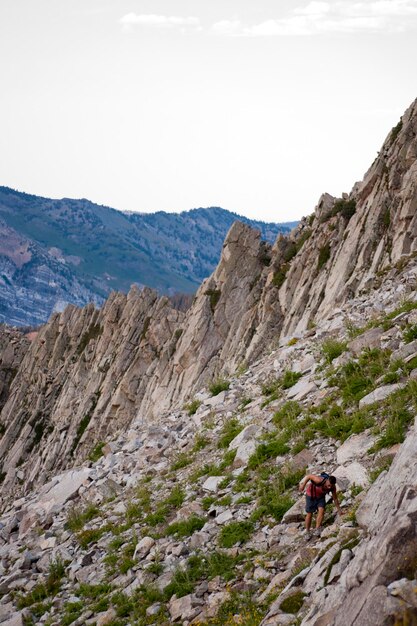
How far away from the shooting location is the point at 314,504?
40.4ft

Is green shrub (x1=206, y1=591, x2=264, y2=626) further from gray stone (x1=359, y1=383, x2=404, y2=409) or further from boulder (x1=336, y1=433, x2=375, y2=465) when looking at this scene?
gray stone (x1=359, y1=383, x2=404, y2=409)

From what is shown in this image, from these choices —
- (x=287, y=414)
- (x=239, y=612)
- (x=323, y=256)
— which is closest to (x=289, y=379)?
(x=287, y=414)

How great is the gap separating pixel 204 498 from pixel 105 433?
52.5m

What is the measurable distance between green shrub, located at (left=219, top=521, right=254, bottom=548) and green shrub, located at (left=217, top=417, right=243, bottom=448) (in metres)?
4.76

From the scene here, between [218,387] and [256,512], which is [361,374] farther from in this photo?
[218,387]

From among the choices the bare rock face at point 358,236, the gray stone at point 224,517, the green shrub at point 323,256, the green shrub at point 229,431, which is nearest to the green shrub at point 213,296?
the bare rock face at point 358,236

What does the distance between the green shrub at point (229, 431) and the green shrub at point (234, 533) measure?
15.6 ft

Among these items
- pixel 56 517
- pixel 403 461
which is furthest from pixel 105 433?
pixel 403 461

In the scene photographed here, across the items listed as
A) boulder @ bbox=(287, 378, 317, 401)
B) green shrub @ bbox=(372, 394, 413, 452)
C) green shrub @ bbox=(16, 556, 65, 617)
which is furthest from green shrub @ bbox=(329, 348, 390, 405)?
green shrub @ bbox=(16, 556, 65, 617)

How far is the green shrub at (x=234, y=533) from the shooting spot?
13.3m

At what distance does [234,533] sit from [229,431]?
5.79 metres

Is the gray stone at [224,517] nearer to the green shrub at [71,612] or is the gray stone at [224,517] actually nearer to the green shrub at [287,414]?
the green shrub at [287,414]

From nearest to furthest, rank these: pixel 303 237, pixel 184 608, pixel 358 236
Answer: pixel 184 608, pixel 358 236, pixel 303 237

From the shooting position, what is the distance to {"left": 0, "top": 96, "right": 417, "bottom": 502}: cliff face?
39938mm
